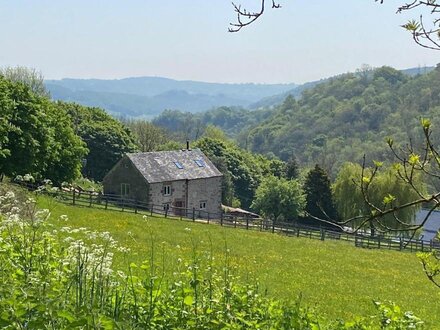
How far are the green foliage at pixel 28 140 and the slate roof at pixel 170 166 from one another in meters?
8.81

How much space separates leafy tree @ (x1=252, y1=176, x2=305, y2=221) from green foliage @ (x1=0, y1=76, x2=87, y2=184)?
2470 centimetres

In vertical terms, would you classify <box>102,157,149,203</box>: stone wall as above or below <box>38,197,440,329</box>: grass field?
above

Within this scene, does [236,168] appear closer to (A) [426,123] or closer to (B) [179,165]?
(B) [179,165]

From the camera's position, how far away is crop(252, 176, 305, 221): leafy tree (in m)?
65.9

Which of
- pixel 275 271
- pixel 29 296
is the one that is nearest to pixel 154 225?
pixel 275 271

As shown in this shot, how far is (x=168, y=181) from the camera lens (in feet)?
187

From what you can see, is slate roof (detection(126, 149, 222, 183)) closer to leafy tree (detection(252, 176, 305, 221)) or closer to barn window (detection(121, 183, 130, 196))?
barn window (detection(121, 183, 130, 196))

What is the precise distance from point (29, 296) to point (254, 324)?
8.88 feet

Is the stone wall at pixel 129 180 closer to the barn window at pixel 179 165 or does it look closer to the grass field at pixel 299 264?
the barn window at pixel 179 165

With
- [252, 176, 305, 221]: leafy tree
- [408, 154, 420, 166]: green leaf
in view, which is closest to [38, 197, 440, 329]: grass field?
[408, 154, 420, 166]: green leaf

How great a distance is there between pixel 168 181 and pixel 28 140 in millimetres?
18331

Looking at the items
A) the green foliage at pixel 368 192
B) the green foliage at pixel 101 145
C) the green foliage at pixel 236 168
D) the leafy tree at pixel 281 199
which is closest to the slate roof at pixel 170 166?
the leafy tree at pixel 281 199

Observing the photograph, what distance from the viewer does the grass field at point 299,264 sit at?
17.2 m

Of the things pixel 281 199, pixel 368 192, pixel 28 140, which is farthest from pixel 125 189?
pixel 368 192
